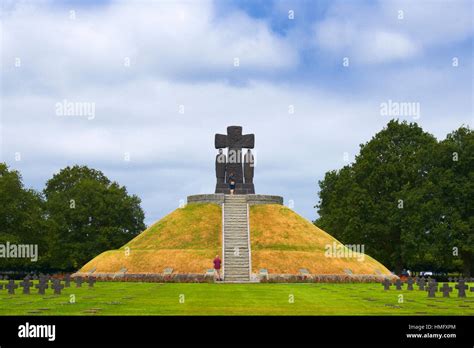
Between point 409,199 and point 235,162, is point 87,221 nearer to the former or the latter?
point 235,162

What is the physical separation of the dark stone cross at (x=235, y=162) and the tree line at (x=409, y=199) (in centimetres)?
1473

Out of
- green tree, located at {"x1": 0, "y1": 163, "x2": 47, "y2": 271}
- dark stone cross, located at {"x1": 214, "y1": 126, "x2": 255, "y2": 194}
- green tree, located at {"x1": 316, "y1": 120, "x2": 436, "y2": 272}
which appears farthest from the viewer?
green tree, located at {"x1": 0, "y1": 163, "x2": 47, "y2": 271}

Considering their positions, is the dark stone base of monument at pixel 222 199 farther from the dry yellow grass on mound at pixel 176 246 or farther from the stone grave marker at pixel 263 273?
the stone grave marker at pixel 263 273

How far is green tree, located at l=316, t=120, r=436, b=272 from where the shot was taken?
261 feet

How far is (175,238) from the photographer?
67750mm

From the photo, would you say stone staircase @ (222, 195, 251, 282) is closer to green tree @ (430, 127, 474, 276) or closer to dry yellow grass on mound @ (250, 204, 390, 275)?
dry yellow grass on mound @ (250, 204, 390, 275)

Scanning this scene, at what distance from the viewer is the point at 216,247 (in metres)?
64.1

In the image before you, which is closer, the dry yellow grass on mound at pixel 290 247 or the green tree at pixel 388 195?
the dry yellow grass on mound at pixel 290 247

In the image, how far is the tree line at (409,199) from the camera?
7400cm

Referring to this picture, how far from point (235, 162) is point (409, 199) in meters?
20.0

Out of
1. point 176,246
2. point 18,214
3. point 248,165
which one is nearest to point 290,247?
point 176,246

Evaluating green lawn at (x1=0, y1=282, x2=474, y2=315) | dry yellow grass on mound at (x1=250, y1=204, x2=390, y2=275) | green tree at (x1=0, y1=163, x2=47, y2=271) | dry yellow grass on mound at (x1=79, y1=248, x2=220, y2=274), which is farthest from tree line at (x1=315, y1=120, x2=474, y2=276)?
green lawn at (x1=0, y1=282, x2=474, y2=315)

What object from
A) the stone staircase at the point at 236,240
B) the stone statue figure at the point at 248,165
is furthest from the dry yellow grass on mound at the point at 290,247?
the stone statue figure at the point at 248,165
